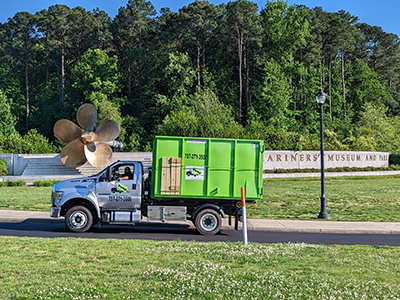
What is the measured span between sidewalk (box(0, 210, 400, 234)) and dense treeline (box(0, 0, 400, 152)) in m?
31.9

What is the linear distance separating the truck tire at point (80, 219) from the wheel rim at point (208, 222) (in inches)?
140

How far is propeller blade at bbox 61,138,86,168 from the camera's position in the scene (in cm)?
2367

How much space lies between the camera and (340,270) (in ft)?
25.4

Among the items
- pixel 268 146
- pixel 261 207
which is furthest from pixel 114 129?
pixel 268 146

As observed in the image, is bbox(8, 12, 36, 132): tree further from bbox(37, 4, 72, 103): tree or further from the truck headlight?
the truck headlight

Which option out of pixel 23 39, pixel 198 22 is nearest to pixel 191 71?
pixel 198 22

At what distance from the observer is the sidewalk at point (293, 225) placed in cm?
1505

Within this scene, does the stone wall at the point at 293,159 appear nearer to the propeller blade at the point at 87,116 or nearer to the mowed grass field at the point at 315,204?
the mowed grass field at the point at 315,204

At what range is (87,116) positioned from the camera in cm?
2464

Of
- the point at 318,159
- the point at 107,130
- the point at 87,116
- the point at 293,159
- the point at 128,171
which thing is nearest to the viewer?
the point at 128,171

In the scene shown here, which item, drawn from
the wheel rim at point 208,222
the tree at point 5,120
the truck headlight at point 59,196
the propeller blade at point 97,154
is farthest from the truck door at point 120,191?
the tree at point 5,120

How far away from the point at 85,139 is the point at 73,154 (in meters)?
1.23

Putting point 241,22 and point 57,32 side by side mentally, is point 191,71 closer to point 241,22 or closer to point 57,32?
point 241,22

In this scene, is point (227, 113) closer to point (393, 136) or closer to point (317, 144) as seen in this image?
point (317, 144)
